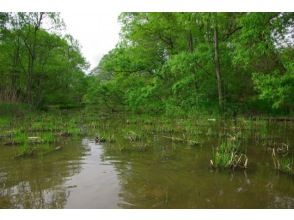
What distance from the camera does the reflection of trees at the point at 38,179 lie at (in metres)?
4.70

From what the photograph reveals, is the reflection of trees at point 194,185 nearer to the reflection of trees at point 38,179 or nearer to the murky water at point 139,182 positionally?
the murky water at point 139,182

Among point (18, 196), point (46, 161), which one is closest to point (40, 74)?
point (46, 161)

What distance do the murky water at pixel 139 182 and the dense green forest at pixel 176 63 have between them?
18.3 feet

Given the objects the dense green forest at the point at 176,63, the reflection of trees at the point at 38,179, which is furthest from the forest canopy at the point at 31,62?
the reflection of trees at the point at 38,179

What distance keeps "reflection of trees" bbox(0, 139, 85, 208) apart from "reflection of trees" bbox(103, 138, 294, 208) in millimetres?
1008

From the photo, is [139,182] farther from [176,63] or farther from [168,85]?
[168,85]

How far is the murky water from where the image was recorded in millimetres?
4598

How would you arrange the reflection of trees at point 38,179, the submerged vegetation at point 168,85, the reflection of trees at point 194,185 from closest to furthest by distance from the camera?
the reflection of trees at point 194,185 → the reflection of trees at point 38,179 → the submerged vegetation at point 168,85

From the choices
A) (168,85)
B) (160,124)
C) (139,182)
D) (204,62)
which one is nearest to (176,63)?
(204,62)

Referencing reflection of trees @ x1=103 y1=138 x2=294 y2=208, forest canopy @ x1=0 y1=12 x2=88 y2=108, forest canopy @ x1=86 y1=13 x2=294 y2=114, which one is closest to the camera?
reflection of trees @ x1=103 y1=138 x2=294 y2=208

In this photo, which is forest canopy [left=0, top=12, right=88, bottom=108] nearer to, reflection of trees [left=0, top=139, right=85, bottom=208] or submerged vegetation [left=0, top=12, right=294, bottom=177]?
submerged vegetation [left=0, top=12, right=294, bottom=177]

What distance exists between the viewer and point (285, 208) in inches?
169

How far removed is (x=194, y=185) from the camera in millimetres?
5328

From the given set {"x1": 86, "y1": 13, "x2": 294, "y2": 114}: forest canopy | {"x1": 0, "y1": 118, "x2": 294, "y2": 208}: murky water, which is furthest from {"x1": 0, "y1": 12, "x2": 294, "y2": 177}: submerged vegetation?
{"x1": 0, "y1": 118, "x2": 294, "y2": 208}: murky water
